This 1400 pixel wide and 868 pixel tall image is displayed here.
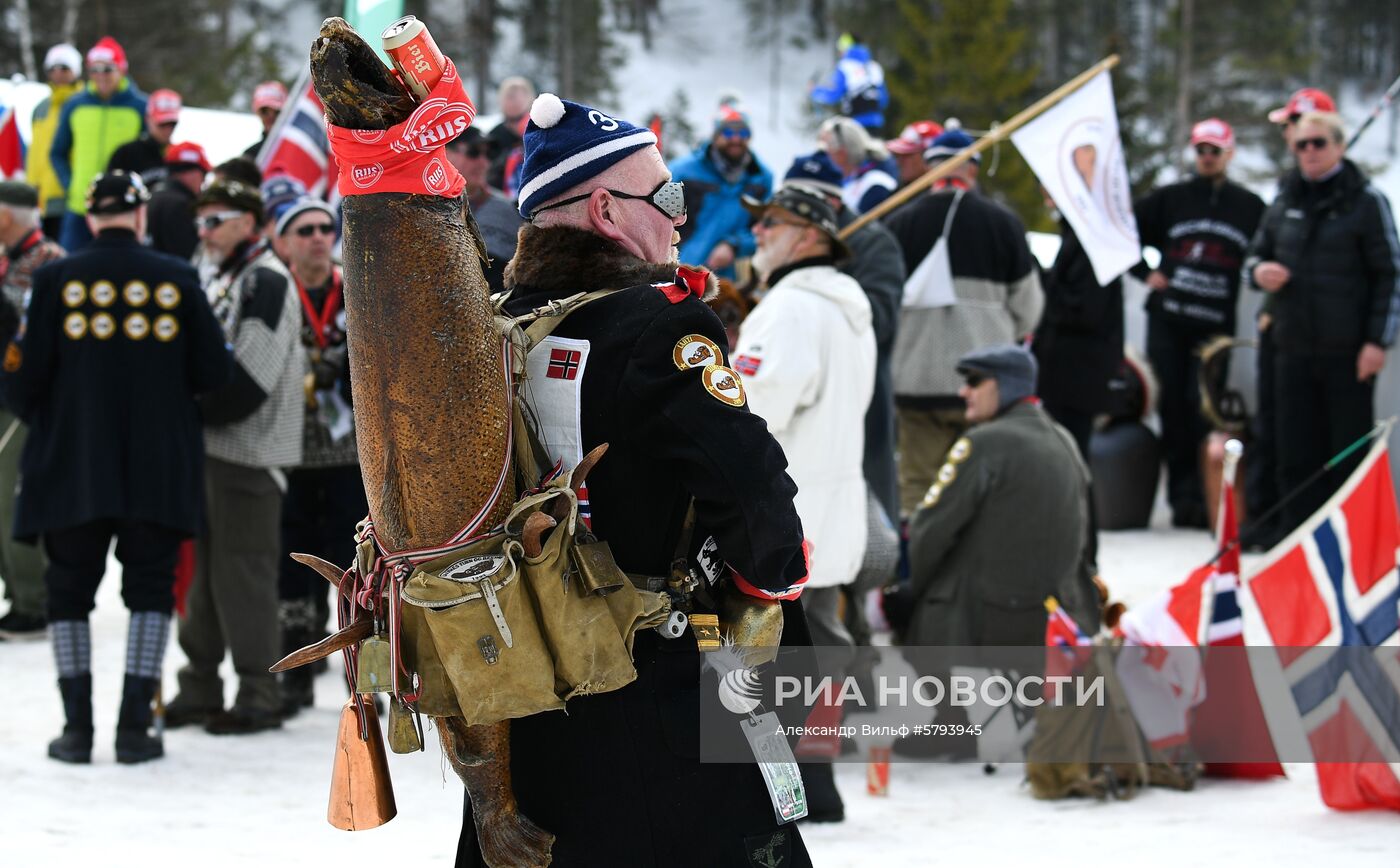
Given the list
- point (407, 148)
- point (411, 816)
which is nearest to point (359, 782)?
point (407, 148)

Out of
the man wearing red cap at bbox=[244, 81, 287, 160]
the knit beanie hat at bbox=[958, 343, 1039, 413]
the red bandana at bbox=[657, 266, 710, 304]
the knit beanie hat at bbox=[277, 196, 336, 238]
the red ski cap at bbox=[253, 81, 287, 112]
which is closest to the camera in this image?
the red bandana at bbox=[657, 266, 710, 304]

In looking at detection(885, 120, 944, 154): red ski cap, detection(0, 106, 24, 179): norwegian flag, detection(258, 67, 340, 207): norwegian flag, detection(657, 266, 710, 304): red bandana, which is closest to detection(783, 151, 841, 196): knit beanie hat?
detection(885, 120, 944, 154): red ski cap

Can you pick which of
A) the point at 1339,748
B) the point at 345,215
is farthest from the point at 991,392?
the point at 345,215

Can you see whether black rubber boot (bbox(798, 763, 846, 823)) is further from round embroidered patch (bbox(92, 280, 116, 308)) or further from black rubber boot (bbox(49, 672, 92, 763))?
round embroidered patch (bbox(92, 280, 116, 308))

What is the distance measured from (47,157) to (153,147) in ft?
6.22

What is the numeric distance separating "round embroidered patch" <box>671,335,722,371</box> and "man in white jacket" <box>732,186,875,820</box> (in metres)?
2.84

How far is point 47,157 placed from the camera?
1262cm

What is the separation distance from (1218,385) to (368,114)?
9.36 meters

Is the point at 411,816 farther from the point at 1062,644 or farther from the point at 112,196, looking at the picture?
the point at 112,196

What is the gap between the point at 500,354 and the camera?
257 centimetres

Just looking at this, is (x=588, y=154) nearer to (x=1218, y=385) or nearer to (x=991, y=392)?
(x=991, y=392)

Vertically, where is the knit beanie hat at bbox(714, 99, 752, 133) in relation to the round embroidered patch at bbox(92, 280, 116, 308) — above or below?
above

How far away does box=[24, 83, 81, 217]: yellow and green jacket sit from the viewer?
41.3ft

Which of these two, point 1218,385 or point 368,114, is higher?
point 368,114
